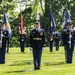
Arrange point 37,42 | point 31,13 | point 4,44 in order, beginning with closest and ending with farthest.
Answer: point 37,42 < point 4,44 < point 31,13

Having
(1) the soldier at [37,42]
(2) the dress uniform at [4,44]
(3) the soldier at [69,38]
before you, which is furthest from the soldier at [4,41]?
(1) the soldier at [37,42]

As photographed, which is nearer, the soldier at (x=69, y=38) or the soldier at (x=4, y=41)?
the soldier at (x=69, y=38)

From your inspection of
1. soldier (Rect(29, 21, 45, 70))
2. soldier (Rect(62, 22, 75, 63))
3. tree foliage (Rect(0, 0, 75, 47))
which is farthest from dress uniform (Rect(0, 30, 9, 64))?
tree foliage (Rect(0, 0, 75, 47))

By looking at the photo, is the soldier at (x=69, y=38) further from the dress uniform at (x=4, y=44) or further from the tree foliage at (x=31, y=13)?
the tree foliage at (x=31, y=13)

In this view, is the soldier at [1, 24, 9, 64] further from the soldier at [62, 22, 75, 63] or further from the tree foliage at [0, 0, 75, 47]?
the tree foliage at [0, 0, 75, 47]

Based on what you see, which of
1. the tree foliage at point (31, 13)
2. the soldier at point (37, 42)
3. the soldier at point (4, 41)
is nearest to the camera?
the soldier at point (37, 42)

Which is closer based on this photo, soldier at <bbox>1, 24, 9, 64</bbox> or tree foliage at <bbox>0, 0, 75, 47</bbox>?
soldier at <bbox>1, 24, 9, 64</bbox>

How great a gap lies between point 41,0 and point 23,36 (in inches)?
1433

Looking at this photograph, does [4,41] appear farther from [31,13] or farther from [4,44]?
[31,13]

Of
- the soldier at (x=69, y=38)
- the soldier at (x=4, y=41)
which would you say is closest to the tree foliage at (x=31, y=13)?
the soldier at (x=4, y=41)

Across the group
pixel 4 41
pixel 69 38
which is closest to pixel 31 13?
pixel 4 41

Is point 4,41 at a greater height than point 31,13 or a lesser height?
lesser

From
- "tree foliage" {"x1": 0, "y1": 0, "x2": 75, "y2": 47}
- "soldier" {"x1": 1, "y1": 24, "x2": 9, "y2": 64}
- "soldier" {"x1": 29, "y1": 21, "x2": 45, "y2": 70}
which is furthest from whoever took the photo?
"tree foliage" {"x1": 0, "y1": 0, "x2": 75, "y2": 47}

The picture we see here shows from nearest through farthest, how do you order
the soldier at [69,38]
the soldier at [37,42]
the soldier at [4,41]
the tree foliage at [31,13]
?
the soldier at [37,42], the soldier at [69,38], the soldier at [4,41], the tree foliage at [31,13]
